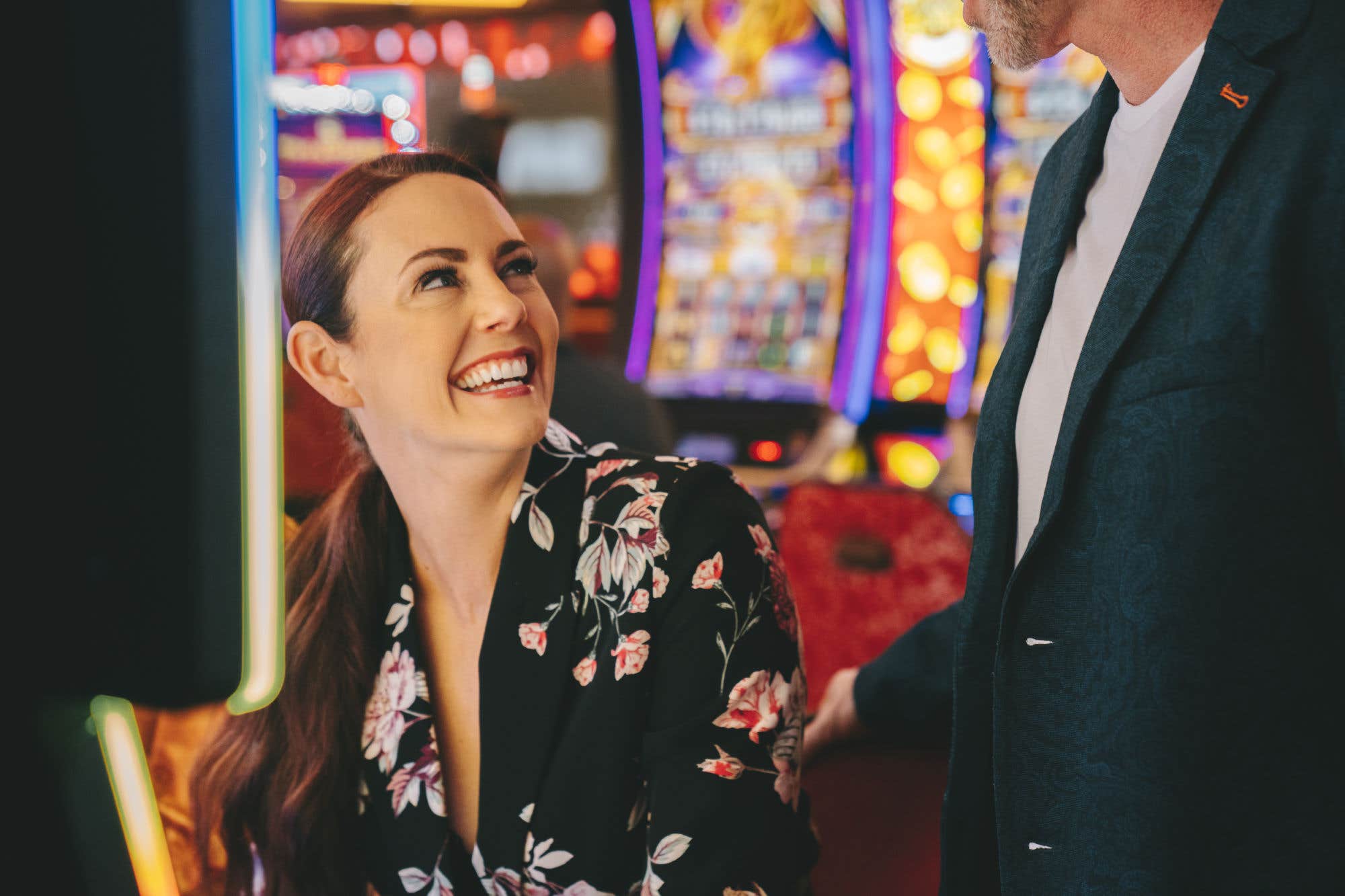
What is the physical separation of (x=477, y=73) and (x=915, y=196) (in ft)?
12.4

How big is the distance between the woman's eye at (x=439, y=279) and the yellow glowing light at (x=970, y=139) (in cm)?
259

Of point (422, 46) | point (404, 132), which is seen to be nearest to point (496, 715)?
point (404, 132)

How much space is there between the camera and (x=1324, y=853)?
962 millimetres

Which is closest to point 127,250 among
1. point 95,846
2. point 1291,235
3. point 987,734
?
point 95,846

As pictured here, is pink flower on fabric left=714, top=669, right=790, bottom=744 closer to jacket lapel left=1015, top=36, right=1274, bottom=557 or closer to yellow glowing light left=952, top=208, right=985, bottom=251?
jacket lapel left=1015, top=36, right=1274, bottom=557

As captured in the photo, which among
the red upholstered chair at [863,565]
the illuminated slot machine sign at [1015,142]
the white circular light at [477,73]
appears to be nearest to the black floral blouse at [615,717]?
the red upholstered chair at [863,565]

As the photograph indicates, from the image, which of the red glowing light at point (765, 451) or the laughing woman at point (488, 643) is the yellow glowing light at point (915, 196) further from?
the laughing woman at point (488, 643)

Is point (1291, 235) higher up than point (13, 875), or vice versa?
point (1291, 235)

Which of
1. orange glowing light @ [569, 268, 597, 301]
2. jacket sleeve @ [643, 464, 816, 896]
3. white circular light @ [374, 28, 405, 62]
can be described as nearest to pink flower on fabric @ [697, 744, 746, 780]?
jacket sleeve @ [643, 464, 816, 896]

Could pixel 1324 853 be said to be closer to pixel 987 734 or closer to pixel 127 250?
pixel 987 734

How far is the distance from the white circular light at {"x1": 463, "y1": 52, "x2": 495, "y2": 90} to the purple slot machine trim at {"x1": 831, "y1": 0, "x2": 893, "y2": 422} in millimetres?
3411

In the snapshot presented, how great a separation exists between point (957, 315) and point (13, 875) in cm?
312

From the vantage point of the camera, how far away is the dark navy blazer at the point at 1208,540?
3.07 feet

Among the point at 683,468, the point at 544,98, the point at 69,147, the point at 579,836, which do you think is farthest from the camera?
the point at 544,98
